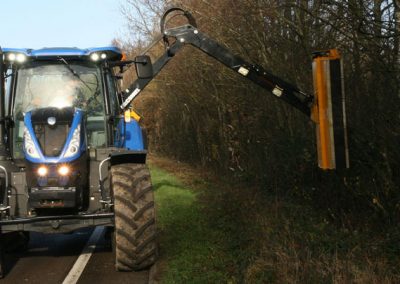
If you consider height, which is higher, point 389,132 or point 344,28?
point 344,28

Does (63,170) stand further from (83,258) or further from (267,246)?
(267,246)

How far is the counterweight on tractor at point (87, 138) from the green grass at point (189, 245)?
0.47 meters

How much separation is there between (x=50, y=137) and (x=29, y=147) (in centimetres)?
28

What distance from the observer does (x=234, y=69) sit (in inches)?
302

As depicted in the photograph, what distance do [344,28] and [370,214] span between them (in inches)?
105

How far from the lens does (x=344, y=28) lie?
7.34 m

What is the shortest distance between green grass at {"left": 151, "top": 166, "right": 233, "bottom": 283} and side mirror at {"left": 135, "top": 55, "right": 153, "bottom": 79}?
234 centimetres

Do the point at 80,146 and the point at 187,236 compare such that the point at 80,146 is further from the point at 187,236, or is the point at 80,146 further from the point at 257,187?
the point at 257,187

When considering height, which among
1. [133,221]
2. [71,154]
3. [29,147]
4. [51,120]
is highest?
[51,120]

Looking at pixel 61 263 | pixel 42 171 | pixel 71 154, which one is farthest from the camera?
pixel 61 263

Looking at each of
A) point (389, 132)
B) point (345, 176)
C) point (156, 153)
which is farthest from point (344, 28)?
point (156, 153)

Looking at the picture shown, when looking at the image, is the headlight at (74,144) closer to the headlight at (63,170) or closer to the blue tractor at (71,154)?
the blue tractor at (71,154)

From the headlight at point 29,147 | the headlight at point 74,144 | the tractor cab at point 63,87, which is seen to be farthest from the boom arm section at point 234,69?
the headlight at point 29,147

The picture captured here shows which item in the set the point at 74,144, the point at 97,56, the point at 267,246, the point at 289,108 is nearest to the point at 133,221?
the point at 74,144
